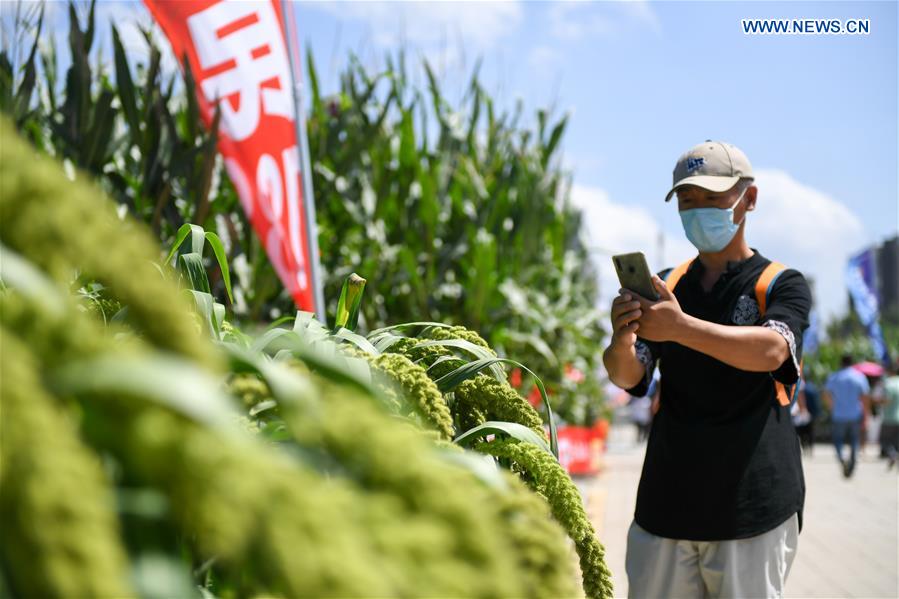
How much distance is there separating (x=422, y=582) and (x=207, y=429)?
0.14 m

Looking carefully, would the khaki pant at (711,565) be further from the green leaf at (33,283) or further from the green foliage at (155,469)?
the green leaf at (33,283)

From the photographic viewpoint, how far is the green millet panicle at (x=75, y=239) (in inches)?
19.5

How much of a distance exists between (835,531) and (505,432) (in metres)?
7.84

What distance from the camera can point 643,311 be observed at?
2.46 m

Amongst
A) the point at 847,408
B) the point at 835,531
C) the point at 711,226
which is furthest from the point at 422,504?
the point at 847,408

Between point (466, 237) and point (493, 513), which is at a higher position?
point (493, 513)

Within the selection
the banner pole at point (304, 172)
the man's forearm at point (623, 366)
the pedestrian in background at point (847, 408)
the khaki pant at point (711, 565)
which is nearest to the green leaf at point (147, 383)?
the man's forearm at point (623, 366)

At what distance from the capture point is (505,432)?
125cm

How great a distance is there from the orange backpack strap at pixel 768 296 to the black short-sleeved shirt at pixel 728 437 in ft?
0.04

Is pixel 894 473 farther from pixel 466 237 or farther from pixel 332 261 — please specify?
pixel 332 261

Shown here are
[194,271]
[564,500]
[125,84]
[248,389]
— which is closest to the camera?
[248,389]

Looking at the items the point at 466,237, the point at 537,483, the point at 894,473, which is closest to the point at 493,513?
the point at 537,483

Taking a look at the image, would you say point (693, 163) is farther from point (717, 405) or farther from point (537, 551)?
point (537, 551)

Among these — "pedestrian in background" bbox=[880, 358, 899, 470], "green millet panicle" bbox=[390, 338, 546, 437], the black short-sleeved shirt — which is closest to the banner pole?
the black short-sleeved shirt
